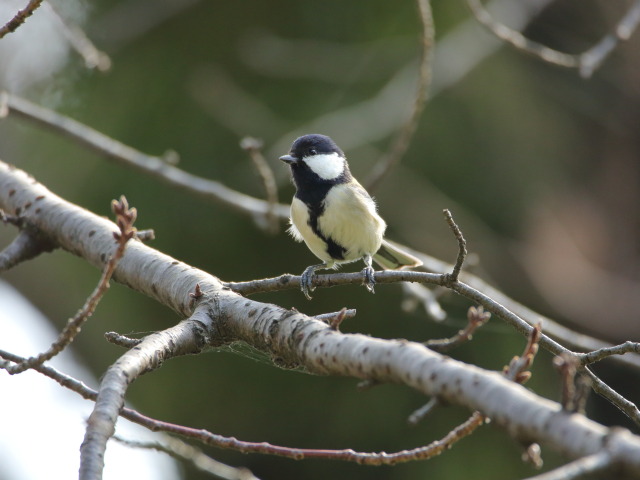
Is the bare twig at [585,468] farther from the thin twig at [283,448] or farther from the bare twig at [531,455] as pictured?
the thin twig at [283,448]

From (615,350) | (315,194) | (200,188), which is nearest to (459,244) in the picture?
(615,350)

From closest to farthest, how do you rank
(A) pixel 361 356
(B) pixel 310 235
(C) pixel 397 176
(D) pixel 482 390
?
1. (D) pixel 482 390
2. (A) pixel 361 356
3. (B) pixel 310 235
4. (C) pixel 397 176

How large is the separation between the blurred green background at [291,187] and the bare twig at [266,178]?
129 centimetres

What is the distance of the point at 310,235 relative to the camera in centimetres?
344

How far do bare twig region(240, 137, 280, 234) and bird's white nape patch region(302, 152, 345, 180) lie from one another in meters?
0.22

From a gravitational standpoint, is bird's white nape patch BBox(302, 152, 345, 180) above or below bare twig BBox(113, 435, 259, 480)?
above

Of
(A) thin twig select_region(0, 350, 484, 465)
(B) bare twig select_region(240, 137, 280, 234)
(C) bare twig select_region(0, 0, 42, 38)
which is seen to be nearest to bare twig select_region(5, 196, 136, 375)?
(A) thin twig select_region(0, 350, 484, 465)

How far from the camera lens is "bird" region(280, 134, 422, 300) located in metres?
3.38

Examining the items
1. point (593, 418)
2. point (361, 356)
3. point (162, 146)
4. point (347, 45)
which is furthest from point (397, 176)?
point (361, 356)

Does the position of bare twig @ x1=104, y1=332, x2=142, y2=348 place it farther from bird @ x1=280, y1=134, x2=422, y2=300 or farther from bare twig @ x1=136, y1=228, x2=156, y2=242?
bird @ x1=280, y1=134, x2=422, y2=300

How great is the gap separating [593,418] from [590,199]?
1.79m

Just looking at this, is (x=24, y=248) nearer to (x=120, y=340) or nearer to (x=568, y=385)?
(x=120, y=340)

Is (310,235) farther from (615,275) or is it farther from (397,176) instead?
(615,275)

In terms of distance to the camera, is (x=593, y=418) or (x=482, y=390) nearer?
(x=482, y=390)
